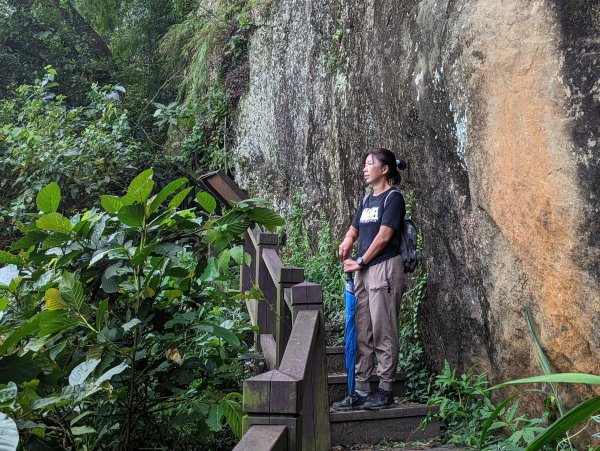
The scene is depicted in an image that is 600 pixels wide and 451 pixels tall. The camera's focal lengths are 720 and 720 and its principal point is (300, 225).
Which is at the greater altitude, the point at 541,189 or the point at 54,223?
the point at 541,189

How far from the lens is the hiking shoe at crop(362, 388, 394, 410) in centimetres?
474

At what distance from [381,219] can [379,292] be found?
50 centimetres

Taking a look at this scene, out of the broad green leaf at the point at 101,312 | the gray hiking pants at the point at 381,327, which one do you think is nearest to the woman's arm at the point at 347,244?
the gray hiking pants at the point at 381,327

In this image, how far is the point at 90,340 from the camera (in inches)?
122

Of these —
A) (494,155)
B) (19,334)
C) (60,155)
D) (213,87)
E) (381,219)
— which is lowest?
(19,334)

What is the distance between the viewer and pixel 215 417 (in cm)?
318

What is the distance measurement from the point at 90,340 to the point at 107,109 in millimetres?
8970

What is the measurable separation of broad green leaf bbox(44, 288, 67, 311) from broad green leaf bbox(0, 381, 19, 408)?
49 cm

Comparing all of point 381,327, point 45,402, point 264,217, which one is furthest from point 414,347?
point 45,402

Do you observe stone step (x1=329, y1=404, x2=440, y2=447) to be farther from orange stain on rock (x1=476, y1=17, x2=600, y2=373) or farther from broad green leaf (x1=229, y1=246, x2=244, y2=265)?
broad green leaf (x1=229, y1=246, x2=244, y2=265)

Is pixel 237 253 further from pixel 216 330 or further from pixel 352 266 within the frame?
pixel 352 266

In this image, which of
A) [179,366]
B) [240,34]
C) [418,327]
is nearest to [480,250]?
[418,327]

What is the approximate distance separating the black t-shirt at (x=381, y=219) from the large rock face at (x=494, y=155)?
1.39 ft

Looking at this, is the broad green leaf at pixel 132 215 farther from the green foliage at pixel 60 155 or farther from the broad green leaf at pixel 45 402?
the green foliage at pixel 60 155
